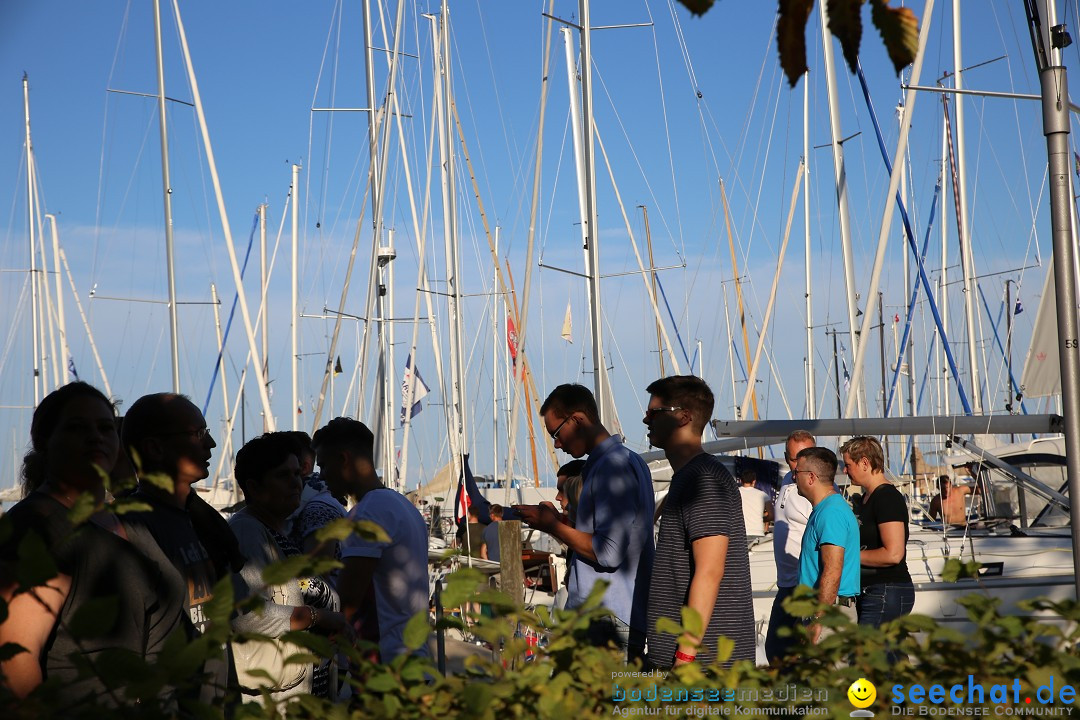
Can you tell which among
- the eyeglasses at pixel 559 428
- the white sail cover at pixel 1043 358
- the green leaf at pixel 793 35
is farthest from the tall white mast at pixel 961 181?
the green leaf at pixel 793 35

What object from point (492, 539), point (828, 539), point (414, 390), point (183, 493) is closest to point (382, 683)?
point (183, 493)

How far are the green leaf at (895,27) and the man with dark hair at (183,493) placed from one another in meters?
2.18

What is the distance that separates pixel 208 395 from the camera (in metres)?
30.6

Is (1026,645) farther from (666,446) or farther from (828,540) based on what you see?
(828,540)

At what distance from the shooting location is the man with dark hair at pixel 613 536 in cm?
398

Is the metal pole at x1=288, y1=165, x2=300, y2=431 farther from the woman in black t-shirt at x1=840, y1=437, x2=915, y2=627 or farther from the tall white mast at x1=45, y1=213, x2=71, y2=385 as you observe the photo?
the woman in black t-shirt at x1=840, y1=437, x2=915, y2=627

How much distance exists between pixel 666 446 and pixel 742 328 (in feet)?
87.2

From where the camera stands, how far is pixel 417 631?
177cm

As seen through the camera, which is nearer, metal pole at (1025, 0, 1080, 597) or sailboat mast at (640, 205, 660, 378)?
metal pole at (1025, 0, 1080, 597)

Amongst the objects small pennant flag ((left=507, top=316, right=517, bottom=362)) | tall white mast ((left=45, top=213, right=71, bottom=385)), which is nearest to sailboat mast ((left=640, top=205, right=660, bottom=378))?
small pennant flag ((left=507, top=316, right=517, bottom=362))

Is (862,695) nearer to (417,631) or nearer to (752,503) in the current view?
(417,631)

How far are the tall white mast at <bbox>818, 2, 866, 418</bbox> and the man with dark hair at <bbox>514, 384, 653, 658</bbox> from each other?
32.1 ft

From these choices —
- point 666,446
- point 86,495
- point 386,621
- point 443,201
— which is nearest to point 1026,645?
point 86,495

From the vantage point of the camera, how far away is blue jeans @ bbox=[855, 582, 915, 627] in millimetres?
5789
